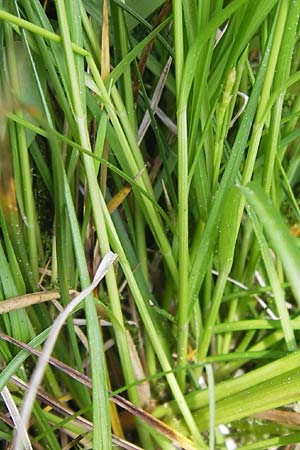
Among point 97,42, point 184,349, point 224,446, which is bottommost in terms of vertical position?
point 224,446

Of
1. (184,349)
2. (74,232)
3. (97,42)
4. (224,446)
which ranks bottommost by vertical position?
(224,446)

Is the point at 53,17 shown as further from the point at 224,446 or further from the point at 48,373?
the point at 224,446

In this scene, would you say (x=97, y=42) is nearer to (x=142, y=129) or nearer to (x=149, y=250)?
(x=142, y=129)

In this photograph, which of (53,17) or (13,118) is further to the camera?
(53,17)

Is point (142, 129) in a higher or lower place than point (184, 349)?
higher

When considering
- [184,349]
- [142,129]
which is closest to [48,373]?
[184,349]

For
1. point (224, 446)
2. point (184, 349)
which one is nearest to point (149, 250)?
point (184, 349)
